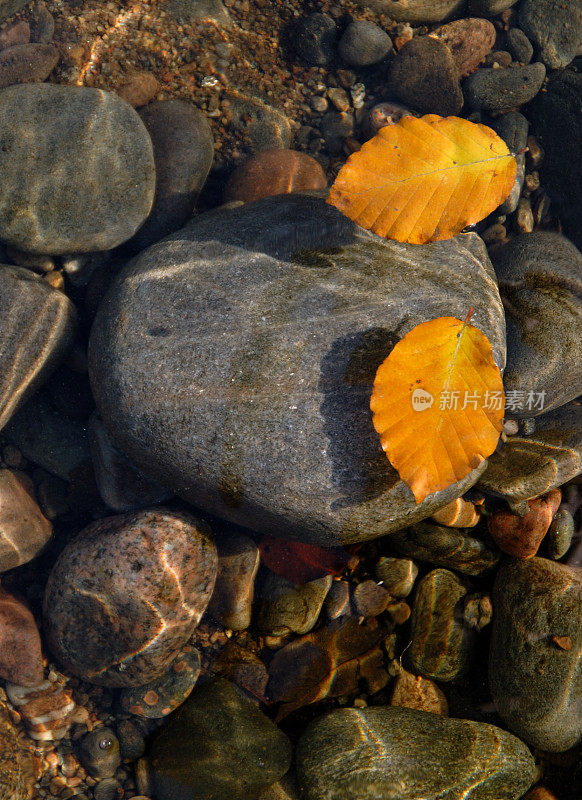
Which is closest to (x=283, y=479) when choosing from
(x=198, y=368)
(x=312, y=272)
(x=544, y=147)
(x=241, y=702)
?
(x=198, y=368)

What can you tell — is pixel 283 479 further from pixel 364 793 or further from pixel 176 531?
pixel 364 793


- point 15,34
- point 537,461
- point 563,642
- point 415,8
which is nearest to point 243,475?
point 537,461

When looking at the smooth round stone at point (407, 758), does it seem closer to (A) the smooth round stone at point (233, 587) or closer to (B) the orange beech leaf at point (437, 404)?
(A) the smooth round stone at point (233, 587)

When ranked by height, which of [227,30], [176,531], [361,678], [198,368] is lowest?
[361,678]

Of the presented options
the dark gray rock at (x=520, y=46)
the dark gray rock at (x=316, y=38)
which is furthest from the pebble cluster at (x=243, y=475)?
the dark gray rock at (x=316, y=38)

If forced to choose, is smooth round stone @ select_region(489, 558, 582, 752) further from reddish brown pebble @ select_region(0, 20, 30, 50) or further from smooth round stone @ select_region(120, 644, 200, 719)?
reddish brown pebble @ select_region(0, 20, 30, 50)

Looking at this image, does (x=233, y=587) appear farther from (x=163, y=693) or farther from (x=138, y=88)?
(x=138, y=88)
